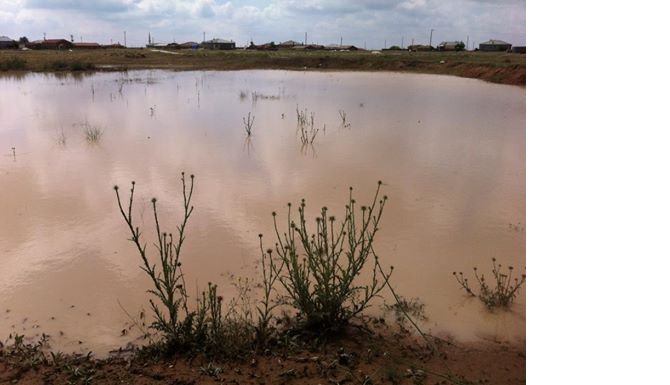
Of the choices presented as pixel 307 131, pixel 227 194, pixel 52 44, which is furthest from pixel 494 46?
pixel 227 194

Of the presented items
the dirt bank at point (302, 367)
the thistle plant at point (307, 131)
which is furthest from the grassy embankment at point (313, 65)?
the dirt bank at point (302, 367)

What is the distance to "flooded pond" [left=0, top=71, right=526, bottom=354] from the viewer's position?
3648 mm

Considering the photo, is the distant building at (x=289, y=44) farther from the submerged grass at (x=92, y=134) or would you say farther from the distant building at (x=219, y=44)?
the submerged grass at (x=92, y=134)

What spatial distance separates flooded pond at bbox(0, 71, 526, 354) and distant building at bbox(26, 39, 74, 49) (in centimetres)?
5607

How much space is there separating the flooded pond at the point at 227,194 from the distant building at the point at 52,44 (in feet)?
184

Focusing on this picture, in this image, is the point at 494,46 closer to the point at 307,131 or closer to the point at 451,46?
the point at 451,46

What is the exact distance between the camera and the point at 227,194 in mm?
5973

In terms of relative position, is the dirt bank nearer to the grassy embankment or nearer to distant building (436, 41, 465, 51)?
the grassy embankment

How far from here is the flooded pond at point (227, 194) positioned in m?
3.65

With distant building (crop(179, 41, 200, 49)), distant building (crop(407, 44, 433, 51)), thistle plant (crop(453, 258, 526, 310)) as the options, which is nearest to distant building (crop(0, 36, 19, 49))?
distant building (crop(179, 41, 200, 49))
